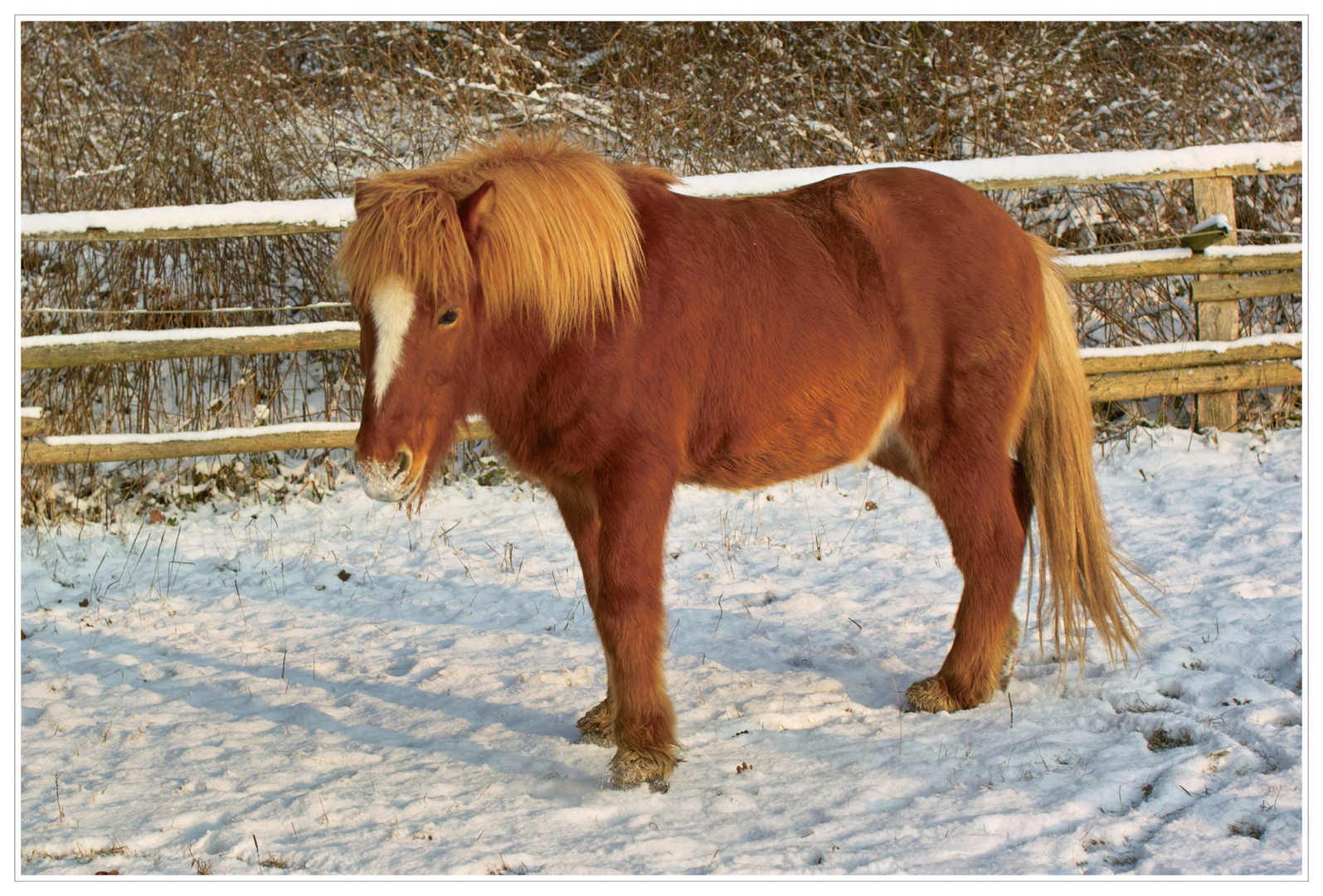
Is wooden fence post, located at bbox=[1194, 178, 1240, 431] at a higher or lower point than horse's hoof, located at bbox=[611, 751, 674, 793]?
higher

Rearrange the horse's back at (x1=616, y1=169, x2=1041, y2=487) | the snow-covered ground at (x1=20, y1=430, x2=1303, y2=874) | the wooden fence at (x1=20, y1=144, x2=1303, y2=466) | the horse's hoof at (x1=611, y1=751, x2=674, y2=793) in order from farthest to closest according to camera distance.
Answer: the wooden fence at (x1=20, y1=144, x2=1303, y2=466), the horse's back at (x1=616, y1=169, x2=1041, y2=487), the horse's hoof at (x1=611, y1=751, x2=674, y2=793), the snow-covered ground at (x1=20, y1=430, x2=1303, y2=874)

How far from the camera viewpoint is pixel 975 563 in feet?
11.1

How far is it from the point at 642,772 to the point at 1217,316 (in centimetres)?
588

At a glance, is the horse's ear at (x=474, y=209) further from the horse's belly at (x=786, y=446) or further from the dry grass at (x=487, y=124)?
the dry grass at (x=487, y=124)

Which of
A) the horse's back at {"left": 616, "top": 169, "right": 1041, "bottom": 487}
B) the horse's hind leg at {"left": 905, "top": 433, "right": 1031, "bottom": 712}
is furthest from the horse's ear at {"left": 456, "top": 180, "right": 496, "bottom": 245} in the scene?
the horse's hind leg at {"left": 905, "top": 433, "right": 1031, "bottom": 712}

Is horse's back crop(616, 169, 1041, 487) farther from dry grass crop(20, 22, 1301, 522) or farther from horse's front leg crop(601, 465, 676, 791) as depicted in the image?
dry grass crop(20, 22, 1301, 522)

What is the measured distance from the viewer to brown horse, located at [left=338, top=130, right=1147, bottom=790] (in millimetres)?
2713

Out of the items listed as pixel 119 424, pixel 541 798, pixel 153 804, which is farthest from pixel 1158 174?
pixel 119 424

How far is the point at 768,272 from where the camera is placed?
321 cm

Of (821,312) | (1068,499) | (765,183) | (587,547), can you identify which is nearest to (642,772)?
(587,547)

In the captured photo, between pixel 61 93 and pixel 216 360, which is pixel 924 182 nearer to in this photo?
pixel 216 360

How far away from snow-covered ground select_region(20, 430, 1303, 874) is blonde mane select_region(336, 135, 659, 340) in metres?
1.53

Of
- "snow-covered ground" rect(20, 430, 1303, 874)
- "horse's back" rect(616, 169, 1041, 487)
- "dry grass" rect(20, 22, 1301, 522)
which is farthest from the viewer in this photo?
"dry grass" rect(20, 22, 1301, 522)

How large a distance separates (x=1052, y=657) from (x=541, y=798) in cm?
217
